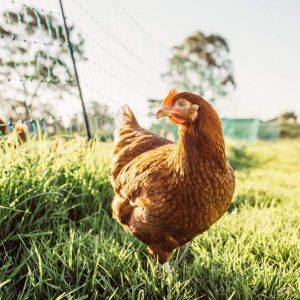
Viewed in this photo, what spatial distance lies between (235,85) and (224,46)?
124 inches

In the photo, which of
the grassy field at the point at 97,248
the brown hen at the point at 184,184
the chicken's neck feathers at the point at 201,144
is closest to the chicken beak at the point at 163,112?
the brown hen at the point at 184,184

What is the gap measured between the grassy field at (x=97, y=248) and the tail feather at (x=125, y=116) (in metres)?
0.60

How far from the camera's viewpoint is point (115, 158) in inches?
110

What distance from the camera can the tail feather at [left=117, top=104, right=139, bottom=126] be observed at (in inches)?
125

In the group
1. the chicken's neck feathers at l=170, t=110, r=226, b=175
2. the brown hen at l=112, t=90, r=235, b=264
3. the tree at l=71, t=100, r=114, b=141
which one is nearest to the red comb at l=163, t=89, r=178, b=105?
the brown hen at l=112, t=90, r=235, b=264

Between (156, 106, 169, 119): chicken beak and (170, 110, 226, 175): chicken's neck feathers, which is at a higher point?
(156, 106, 169, 119): chicken beak

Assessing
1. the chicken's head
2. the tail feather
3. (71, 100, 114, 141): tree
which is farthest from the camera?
(71, 100, 114, 141): tree

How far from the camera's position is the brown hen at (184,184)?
194 centimetres

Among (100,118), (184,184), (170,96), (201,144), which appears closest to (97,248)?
(184,184)

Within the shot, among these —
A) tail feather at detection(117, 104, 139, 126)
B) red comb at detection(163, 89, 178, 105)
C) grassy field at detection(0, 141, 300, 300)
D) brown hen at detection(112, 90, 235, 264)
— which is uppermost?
red comb at detection(163, 89, 178, 105)

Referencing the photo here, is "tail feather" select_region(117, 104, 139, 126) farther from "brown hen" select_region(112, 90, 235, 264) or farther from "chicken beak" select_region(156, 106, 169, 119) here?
"chicken beak" select_region(156, 106, 169, 119)

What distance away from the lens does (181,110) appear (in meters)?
1.93

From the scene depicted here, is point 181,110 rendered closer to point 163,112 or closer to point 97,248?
point 163,112

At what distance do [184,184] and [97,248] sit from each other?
0.74 meters
